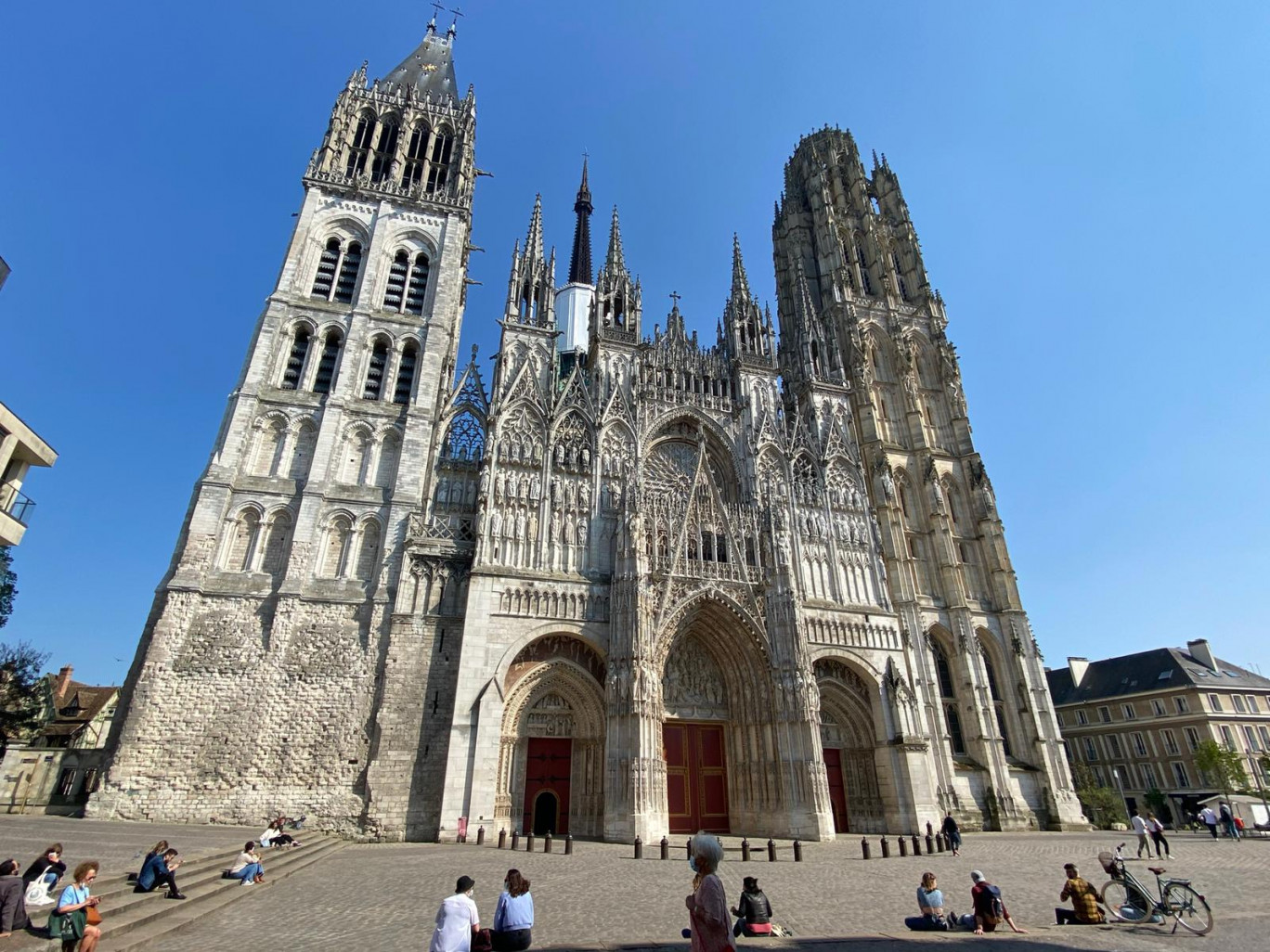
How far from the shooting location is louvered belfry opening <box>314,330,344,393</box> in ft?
79.7

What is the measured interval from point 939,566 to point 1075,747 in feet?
85.4

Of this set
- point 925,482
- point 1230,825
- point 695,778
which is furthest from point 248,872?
point 1230,825

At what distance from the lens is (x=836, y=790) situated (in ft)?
75.7

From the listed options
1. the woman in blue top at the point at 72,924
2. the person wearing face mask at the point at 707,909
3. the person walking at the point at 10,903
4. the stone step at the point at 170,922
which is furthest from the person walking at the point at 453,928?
the person walking at the point at 10,903

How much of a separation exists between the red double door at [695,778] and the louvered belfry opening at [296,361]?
1842 centimetres

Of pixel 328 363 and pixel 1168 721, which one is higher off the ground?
pixel 328 363

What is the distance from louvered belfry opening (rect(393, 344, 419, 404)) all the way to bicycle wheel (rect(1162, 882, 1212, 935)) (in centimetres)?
2400

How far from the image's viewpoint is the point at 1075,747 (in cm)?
4228

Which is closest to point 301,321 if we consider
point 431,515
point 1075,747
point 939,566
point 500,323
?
point 500,323

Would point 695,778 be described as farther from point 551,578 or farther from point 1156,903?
point 1156,903

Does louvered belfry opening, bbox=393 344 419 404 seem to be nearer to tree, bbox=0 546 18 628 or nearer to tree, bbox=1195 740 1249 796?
tree, bbox=0 546 18 628

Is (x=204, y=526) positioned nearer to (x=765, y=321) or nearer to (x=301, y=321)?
(x=301, y=321)

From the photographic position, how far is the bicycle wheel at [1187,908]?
7512 mm

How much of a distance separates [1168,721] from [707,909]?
1810 inches
